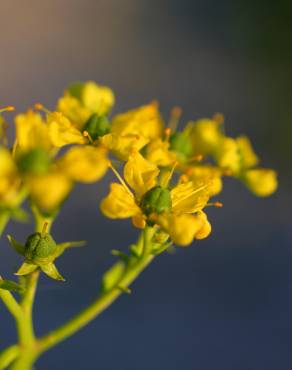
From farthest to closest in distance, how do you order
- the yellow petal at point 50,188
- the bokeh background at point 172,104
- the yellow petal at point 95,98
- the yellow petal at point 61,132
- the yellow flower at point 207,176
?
the bokeh background at point 172,104 < the yellow petal at point 95,98 < the yellow flower at point 207,176 < the yellow petal at point 61,132 < the yellow petal at point 50,188

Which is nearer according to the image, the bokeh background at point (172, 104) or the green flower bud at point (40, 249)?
the green flower bud at point (40, 249)

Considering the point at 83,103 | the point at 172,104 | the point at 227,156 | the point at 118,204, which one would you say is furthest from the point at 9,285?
the point at 172,104

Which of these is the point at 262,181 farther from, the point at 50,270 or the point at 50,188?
the point at 50,188

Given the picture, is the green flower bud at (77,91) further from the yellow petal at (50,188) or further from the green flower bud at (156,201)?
the yellow petal at (50,188)

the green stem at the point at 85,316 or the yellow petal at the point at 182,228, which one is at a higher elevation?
the yellow petal at the point at 182,228

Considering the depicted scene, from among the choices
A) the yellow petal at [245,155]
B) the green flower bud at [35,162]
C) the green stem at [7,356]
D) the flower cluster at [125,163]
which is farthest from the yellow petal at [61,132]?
the yellow petal at [245,155]

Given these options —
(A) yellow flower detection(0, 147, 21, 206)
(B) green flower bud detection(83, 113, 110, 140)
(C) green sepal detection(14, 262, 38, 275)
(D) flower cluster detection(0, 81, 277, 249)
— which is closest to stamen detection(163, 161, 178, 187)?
(D) flower cluster detection(0, 81, 277, 249)

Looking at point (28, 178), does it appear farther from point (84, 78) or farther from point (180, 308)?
point (84, 78)
